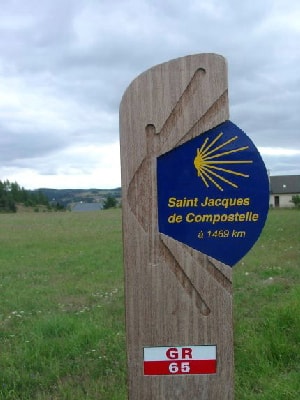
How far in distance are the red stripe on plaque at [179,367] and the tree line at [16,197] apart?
3510 inches

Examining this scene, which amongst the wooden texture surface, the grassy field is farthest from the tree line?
the wooden texture surface

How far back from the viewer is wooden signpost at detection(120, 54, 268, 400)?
2396mm

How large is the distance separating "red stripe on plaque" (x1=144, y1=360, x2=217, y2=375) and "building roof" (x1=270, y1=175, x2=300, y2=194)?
82.5 m

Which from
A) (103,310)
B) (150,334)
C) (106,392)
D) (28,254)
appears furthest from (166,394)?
(28,254)

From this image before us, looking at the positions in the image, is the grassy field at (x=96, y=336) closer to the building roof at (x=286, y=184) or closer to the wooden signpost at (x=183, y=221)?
the wooden signpost at (x=183, y=221)

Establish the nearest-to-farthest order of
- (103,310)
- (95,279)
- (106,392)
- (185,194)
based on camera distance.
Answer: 1. (185,194)
2. (106,392)
3. (103,310)
4. (95,279)

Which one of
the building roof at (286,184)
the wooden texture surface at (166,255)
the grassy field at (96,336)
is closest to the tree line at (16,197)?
the building roof at (286,184)

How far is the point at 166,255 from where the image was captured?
245 cm

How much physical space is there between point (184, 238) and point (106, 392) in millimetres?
2163

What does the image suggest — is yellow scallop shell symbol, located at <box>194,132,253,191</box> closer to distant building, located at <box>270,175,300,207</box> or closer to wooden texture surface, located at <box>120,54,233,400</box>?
wooden texture surface, located at <box>120,54,233,400</box>

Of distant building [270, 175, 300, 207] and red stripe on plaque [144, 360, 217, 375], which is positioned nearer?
red stripe on plaque [144, 360, 217, 375]

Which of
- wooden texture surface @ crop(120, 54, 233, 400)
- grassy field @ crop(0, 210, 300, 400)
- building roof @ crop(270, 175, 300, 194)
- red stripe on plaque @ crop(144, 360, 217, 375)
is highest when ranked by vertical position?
building roof @ crop(270, 175, 300, 194)

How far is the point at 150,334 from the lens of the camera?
2438 mm

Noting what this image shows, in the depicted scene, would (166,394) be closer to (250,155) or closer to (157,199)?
(157,199)
